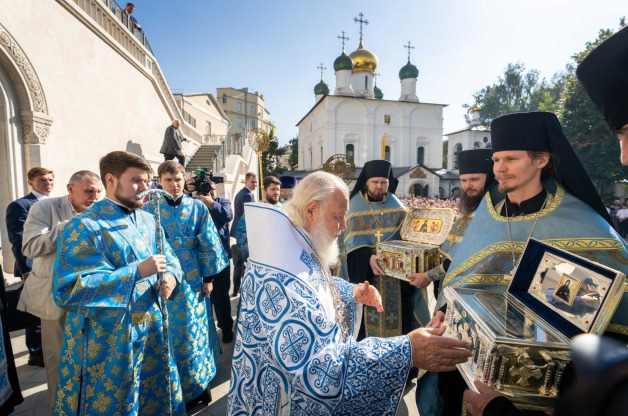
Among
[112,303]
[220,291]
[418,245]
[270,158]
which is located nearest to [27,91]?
[220,291]

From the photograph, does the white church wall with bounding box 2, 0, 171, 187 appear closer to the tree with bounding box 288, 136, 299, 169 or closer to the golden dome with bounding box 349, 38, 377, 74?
the golden dome with bounding box 349, 38, 377, 74

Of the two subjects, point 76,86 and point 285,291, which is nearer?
point 285,291

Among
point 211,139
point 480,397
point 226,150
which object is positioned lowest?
point 480,397

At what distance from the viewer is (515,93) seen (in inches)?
1666

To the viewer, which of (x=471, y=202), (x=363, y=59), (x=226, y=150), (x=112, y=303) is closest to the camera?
(x=112, y=303)

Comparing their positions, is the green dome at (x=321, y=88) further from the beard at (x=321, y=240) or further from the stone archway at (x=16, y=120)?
the beard at (x=321, y=240)

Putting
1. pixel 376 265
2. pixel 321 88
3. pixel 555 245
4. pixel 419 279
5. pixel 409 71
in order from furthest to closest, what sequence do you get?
pixel 321 88 → pixel 409 71 → pixel 376 265 → pixel 419 279 → pixel 555 245

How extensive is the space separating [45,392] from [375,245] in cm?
405

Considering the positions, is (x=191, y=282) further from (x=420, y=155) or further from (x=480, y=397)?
(x=420, y=155)

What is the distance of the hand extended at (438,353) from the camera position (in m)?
1.26

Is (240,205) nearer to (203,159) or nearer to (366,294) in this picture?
(366,294)

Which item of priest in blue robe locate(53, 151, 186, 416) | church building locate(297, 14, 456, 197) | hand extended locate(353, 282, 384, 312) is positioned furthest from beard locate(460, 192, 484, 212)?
church building locate(297, 14, 456, 197)

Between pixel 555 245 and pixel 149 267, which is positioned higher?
pixel 555 245

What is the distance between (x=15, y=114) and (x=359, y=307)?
8.76 m
